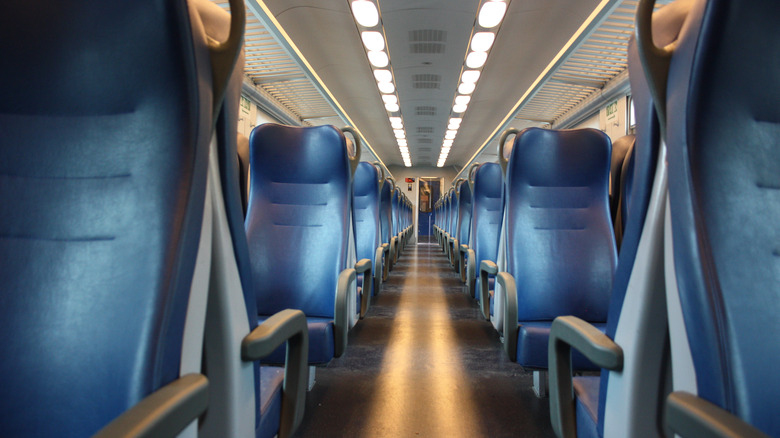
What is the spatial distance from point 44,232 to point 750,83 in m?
1.04

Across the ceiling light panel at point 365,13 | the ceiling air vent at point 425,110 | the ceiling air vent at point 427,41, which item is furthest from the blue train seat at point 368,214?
the ceiling air vent at point 425,110

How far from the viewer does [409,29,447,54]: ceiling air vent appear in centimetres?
392

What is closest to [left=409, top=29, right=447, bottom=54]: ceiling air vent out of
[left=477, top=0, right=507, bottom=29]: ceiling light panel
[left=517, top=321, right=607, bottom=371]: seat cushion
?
[left=477, top=0, right=507, bottom=29]: ceiling light panel

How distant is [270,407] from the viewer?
2.86 feet

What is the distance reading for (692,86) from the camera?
0.48 metres

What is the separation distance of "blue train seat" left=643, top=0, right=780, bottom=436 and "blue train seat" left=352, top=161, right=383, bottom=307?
2522 millimetres

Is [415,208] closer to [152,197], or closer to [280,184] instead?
[280,184]

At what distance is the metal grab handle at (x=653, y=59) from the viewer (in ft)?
1.81

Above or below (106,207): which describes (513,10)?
above

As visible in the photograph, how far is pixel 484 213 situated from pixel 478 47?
7.26 feet

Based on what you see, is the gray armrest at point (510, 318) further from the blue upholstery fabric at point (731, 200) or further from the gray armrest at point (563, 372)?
the blue upholstery fabric at point (731, 200)

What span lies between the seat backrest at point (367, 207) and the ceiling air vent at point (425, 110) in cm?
397

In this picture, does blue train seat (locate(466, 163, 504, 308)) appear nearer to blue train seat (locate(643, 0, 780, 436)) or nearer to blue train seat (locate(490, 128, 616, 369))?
blue train seat (locate(490, 128, 616, 369))

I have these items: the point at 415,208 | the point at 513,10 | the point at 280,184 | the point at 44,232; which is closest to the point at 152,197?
the point at 44,232
